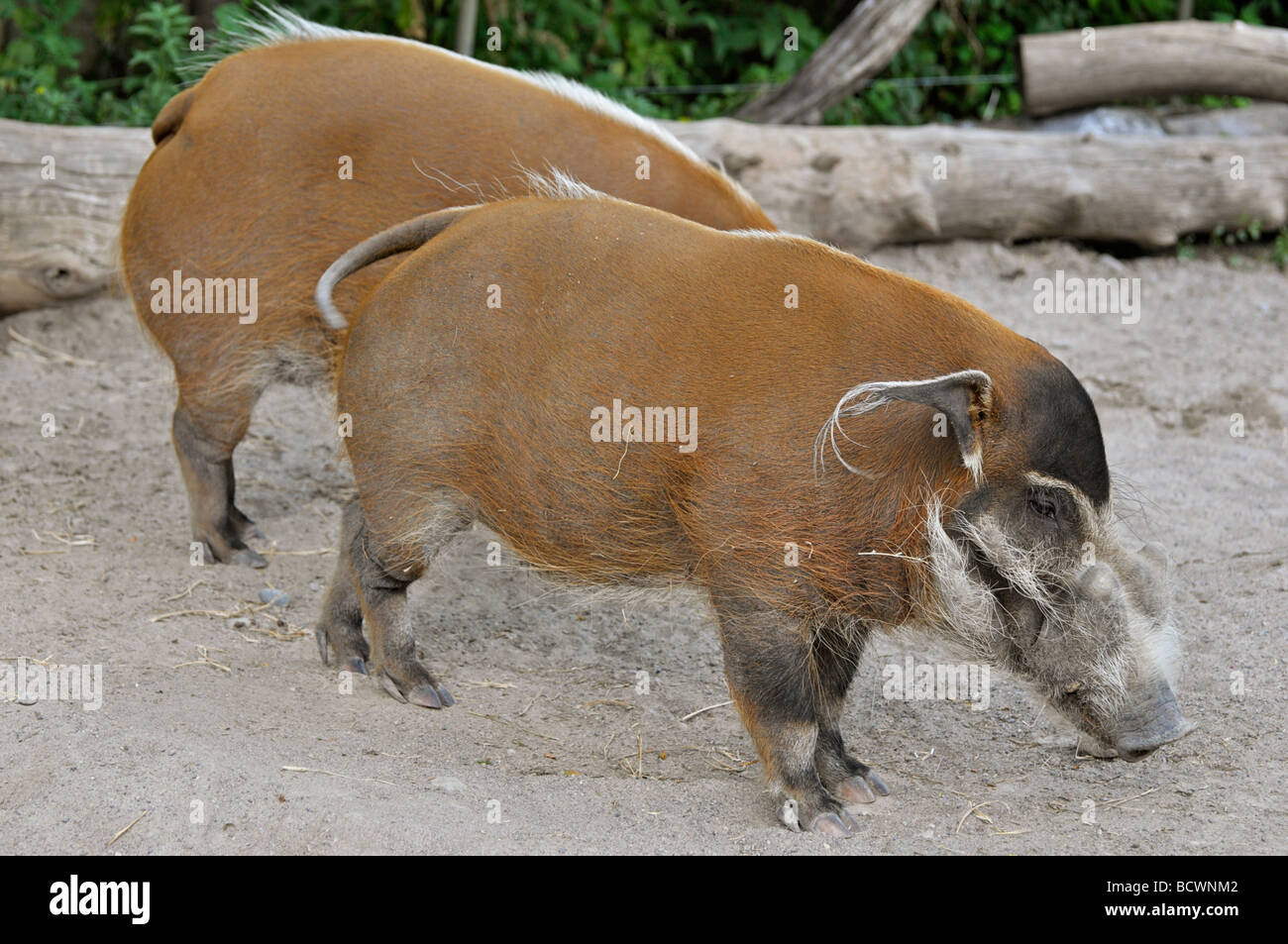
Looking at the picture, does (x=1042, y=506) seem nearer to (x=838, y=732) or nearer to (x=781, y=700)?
(x=781, y=700)

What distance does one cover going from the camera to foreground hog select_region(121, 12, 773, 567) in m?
4.43

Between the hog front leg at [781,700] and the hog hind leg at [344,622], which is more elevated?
the hog front leg at [781,700]

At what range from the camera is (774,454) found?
10.8 ft

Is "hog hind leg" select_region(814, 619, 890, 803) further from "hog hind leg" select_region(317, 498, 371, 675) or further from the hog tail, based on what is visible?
the hog tail

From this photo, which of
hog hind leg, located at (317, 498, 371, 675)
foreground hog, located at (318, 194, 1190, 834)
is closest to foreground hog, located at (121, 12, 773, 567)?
foreground hog, located at (318, 194, 1190, 834)

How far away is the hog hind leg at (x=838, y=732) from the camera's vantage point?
366 cm

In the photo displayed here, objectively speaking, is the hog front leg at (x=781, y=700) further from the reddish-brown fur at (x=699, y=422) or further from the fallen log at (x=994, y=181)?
the fallen log at (x=994, y=181)

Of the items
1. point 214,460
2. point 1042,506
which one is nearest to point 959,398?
point 1042,506

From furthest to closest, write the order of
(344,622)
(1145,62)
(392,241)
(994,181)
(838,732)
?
(1145,62), (994,181), (344,622), (392,241), (838,732)

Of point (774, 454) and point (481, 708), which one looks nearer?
point (774, 454)

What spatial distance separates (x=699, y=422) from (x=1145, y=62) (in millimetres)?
6846

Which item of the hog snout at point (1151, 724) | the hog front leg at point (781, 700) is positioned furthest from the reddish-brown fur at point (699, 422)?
the hog snout at point (1151, 724)

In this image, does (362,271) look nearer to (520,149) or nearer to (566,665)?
(520,149)

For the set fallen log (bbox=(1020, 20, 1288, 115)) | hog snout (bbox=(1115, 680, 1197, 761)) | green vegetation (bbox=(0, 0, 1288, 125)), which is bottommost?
green vegetation (bbox=(0, 0, 1288, 125))
